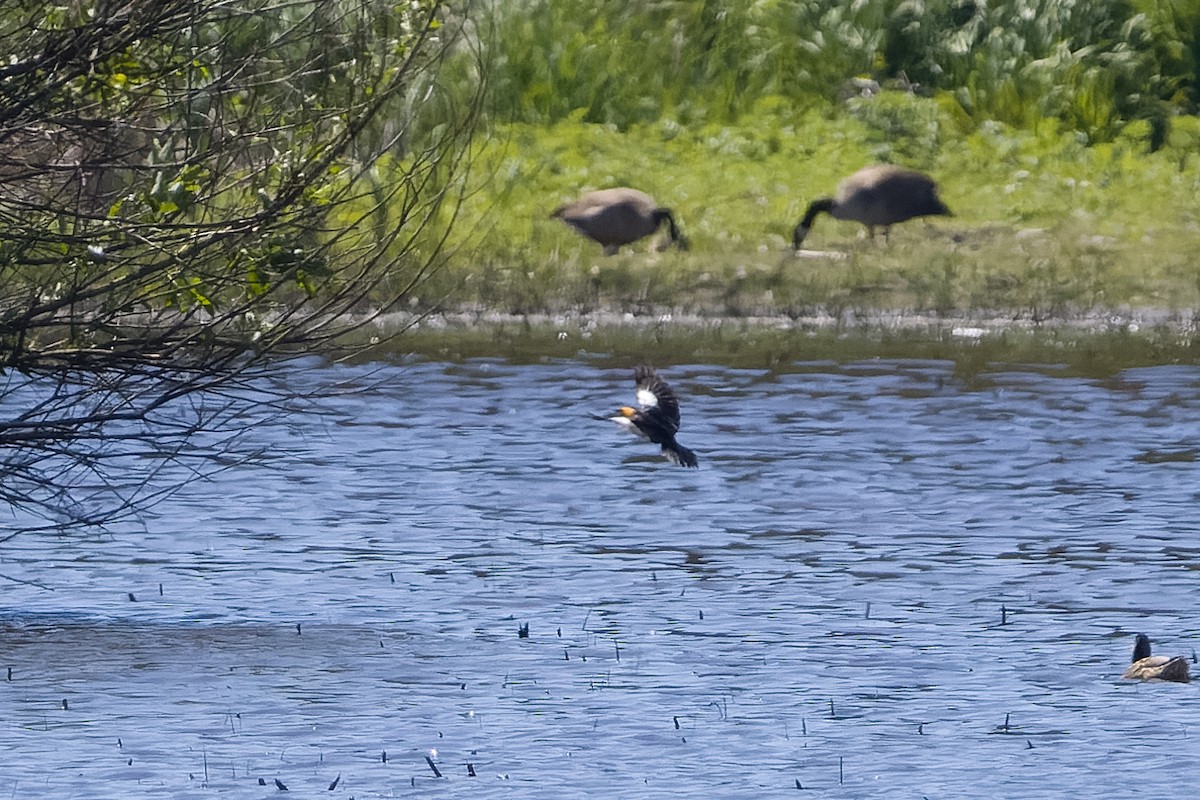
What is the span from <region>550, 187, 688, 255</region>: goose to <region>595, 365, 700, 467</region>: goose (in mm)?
8454

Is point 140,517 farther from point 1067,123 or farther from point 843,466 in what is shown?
point 1067,123

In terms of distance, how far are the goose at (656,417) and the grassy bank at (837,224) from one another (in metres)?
5.02

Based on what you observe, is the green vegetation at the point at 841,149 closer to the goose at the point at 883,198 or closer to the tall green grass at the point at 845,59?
the tall green grass at the point at 845,59

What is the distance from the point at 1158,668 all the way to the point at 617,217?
48.0 ft

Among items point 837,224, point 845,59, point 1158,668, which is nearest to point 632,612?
point 1158,668

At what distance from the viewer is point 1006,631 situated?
10.8 metres

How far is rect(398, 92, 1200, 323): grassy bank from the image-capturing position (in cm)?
2264

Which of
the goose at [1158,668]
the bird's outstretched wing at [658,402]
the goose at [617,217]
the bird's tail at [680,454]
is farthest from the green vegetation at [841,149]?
the goose at [1158,668]

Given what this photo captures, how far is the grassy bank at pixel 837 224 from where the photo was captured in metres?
22.6

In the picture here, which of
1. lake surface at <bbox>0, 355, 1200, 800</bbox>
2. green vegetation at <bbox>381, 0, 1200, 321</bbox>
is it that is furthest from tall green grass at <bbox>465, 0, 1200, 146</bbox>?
lake surface at <bbox>0, 355, 1200, 800</bbox>

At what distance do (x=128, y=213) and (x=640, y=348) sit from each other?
11.4 m

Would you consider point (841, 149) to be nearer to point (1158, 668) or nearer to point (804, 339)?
point (804, 339)

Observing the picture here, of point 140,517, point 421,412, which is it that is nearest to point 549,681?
point 140,517

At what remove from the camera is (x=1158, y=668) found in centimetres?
970
